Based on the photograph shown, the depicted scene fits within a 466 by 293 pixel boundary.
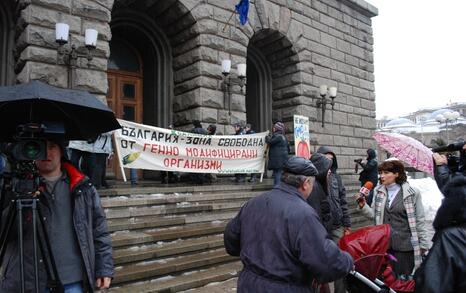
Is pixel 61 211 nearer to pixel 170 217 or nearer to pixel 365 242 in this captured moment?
pixel 365 242

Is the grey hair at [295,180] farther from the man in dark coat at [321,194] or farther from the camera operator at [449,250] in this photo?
the man in dark coat at [321,194]

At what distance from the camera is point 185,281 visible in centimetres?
538

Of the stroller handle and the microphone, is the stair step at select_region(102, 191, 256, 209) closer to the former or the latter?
the microphone

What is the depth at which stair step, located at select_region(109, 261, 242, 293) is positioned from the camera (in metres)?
5.03

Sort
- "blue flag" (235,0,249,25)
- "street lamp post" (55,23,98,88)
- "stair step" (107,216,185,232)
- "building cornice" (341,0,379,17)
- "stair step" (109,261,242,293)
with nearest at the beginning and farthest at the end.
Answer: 1. "stair step" (109,261,242,293)
2. "stair step" (107,216,185,232)
3. "street lamp post" (55,23,98,88)
4. "blue flag" (235,0,249,25)
5. "building cornice" (341,0,379,17)

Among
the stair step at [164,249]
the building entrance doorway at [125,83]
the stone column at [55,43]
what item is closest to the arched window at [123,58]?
the building entrance doorway at [125,83]

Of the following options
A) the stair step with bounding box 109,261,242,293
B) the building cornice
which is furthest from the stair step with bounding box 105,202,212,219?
the building cornice

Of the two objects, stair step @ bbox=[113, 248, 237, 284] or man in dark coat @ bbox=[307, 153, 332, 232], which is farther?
stair step @ bbox=[113, 248, 237, 284]

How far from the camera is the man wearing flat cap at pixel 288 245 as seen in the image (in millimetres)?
2352

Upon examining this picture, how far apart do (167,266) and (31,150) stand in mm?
3583

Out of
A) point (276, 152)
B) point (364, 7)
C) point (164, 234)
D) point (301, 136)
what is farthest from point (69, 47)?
point (364, 7)

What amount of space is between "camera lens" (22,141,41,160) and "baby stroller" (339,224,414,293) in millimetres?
2473

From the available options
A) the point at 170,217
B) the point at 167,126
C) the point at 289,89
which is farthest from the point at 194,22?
the point at 170,217

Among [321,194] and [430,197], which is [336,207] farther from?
[430,197]
